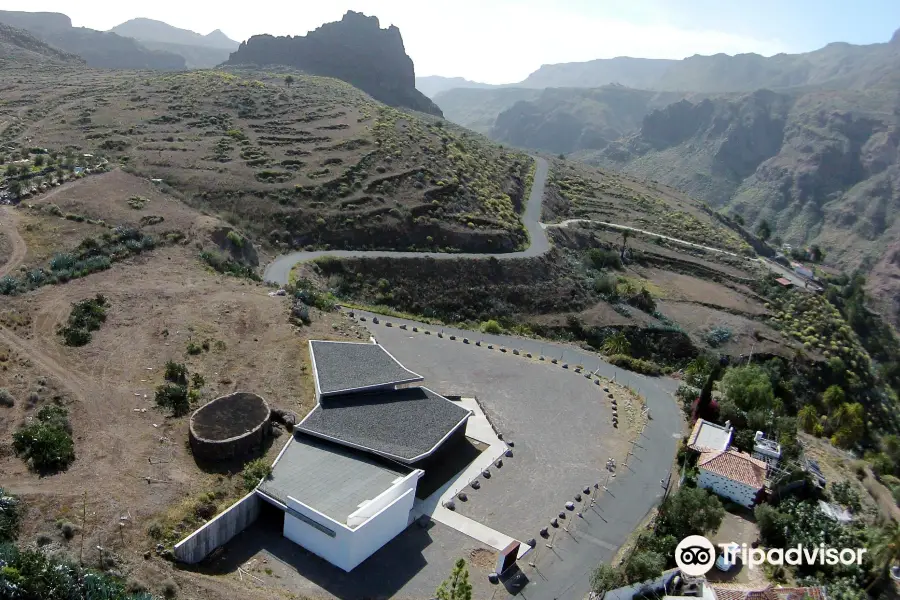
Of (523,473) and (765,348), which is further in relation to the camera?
(765,348)

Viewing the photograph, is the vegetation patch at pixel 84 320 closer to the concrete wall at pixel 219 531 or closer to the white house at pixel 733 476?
the concrete wall at pixel 219 531

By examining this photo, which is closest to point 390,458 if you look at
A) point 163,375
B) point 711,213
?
point 163,375

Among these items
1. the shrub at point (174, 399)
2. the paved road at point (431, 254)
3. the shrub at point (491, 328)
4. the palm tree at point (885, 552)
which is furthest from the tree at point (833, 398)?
the shrub at point (174, 399)

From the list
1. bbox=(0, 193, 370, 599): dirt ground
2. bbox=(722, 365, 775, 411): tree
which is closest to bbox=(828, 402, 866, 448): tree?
bbox=(722, 365, 775, 411): tree

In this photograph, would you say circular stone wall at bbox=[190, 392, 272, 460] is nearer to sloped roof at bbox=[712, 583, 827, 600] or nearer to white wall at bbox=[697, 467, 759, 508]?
sloped roof at bbox=[712, 583, 827, 600]

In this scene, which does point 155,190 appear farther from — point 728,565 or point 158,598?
point 728,565

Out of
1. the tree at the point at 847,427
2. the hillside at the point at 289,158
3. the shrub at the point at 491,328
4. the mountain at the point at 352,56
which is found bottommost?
the tree at the point at 847,427

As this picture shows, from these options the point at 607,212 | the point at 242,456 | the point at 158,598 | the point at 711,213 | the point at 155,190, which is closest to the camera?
the point at 158,598
